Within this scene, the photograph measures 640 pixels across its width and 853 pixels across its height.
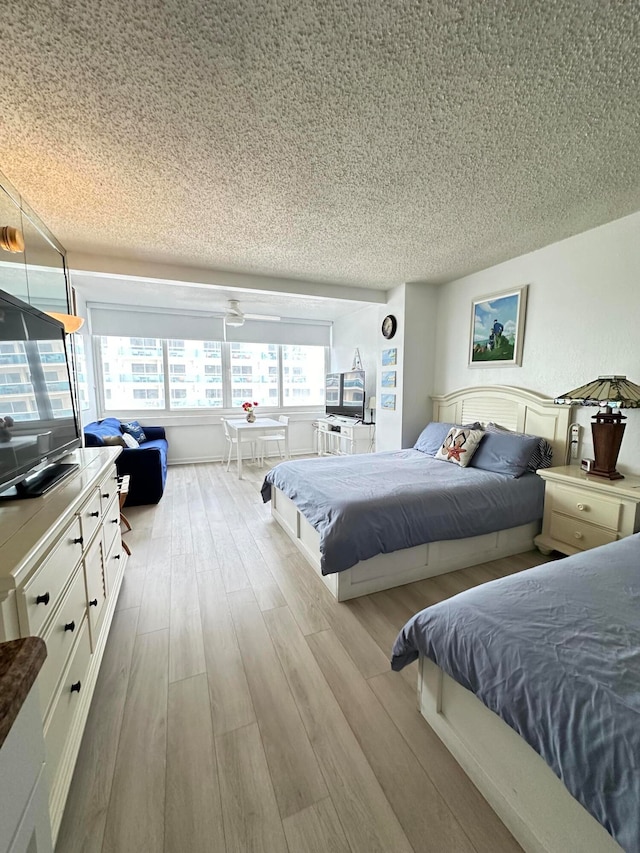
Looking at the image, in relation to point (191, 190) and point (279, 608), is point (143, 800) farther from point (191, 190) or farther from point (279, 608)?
point (191, 190)

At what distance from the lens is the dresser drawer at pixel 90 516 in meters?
1.47

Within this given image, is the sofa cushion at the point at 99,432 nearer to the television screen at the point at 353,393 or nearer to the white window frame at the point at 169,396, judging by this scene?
the white window frame at the point at 169,396

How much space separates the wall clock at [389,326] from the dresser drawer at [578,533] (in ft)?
8.66

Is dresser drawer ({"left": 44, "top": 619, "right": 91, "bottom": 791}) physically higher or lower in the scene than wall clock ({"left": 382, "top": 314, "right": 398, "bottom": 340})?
lower

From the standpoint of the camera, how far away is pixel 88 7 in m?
1.08

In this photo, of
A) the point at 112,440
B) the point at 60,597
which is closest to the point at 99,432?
the point at 112,440

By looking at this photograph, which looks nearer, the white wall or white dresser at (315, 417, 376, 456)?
the white wall

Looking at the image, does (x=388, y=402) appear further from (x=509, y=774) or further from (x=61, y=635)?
(x=61, y=635)

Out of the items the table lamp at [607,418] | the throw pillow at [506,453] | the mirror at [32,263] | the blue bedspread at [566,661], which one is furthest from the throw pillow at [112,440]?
the table lamp at [607,418]

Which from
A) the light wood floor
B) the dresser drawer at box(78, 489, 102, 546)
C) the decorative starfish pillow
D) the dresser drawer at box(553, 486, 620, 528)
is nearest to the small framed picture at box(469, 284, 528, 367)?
the decorative starfish pillow

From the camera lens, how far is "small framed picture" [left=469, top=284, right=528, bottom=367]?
3.25 m

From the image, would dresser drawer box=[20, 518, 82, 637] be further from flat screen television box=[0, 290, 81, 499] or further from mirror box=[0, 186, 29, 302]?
mirror box=[0, 186, 29, 302]

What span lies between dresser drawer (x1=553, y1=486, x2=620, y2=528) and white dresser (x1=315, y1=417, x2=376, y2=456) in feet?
8.79

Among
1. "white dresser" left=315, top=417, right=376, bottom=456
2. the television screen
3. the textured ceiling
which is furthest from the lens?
the television screen
